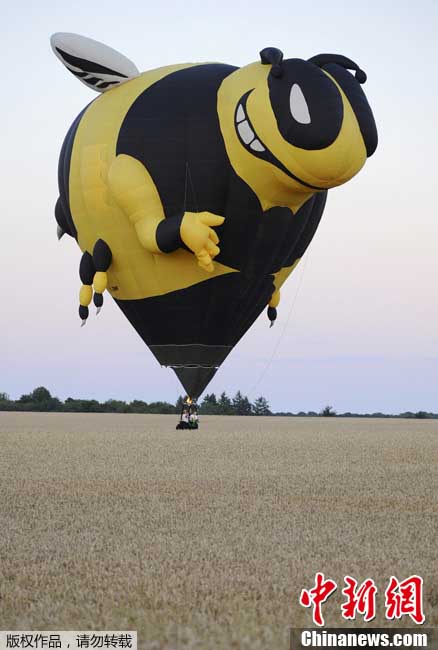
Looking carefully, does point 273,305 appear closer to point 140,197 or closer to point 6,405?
A: point 140,197

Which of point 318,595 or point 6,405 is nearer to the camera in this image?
point 318,595

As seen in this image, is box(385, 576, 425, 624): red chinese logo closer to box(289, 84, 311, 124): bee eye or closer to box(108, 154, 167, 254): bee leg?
box(289, 84, 311, 124): bee eye

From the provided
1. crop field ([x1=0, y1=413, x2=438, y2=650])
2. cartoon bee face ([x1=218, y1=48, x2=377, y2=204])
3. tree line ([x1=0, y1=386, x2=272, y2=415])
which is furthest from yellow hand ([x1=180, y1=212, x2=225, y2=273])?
tree line ([x1=0, y1=386, x2=272, y2=415])

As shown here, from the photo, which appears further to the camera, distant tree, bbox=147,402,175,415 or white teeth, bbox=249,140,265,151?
distant tree, bbox=147,402,175,415

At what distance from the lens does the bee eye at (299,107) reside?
1961 centimetres

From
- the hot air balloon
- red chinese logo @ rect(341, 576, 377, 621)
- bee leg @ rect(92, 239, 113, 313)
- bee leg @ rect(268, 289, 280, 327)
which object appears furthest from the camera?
bee leg @ rect(268, 289, 280, 327)

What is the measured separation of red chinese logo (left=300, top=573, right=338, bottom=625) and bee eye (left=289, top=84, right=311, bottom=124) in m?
13.3

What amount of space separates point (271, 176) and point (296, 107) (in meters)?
1.76

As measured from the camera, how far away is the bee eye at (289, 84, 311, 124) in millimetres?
19609

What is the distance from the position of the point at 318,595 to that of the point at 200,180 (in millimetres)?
14716

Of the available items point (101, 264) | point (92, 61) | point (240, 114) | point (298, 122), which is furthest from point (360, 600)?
point (92, 61)

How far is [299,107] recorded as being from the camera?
19.7 meters

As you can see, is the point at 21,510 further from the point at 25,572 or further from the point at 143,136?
the point at 143,136

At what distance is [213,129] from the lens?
69.5 ft
